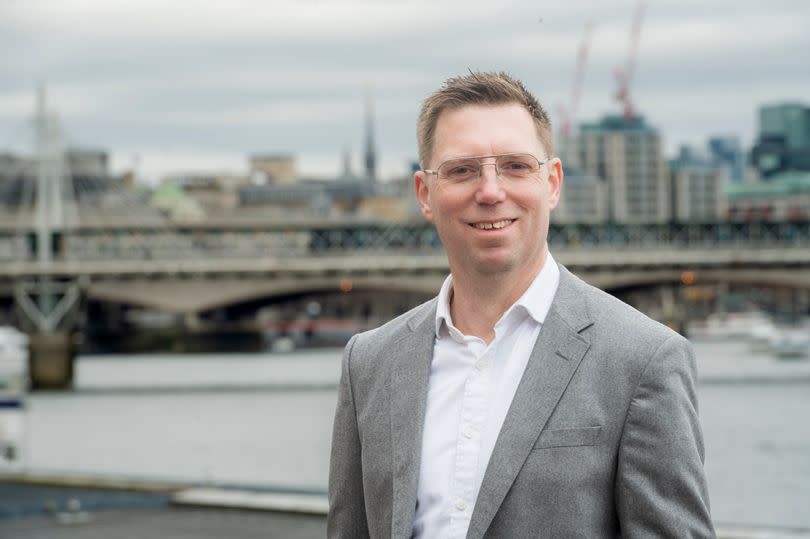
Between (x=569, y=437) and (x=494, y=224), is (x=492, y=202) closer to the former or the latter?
(x=494, y=224)

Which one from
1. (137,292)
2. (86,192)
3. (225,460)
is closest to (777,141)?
(86,192)

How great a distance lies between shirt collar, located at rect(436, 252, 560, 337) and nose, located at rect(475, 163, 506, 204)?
0.44 ft

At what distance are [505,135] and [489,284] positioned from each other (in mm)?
214

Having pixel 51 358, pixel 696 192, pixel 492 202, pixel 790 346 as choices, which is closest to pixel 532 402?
pixel 492 202

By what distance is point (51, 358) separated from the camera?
152ft

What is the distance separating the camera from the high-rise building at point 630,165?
151625 mm

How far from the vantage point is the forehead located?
7.20ft

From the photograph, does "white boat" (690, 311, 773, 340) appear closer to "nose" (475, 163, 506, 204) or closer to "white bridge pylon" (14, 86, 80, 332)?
"white bridge pylon" (14, 86, 80, 332)

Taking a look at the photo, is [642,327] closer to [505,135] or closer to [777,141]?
[505,135]

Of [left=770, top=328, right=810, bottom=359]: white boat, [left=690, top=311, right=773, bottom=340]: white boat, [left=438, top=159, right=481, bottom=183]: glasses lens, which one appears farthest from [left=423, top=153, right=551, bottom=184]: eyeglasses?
[left=690, top=311, right=773, bottom=340]: white boat

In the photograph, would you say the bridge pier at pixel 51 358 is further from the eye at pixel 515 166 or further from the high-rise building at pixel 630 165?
the high-rise building at pixel 630 165

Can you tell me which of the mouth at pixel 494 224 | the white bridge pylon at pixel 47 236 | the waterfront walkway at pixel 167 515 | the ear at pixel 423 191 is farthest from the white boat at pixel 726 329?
the mouth at pixel 494 224

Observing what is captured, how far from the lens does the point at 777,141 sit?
165750 mm

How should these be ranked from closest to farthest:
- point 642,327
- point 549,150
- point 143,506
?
1. point 642,327
2. point 549,150
3. point 143,506
